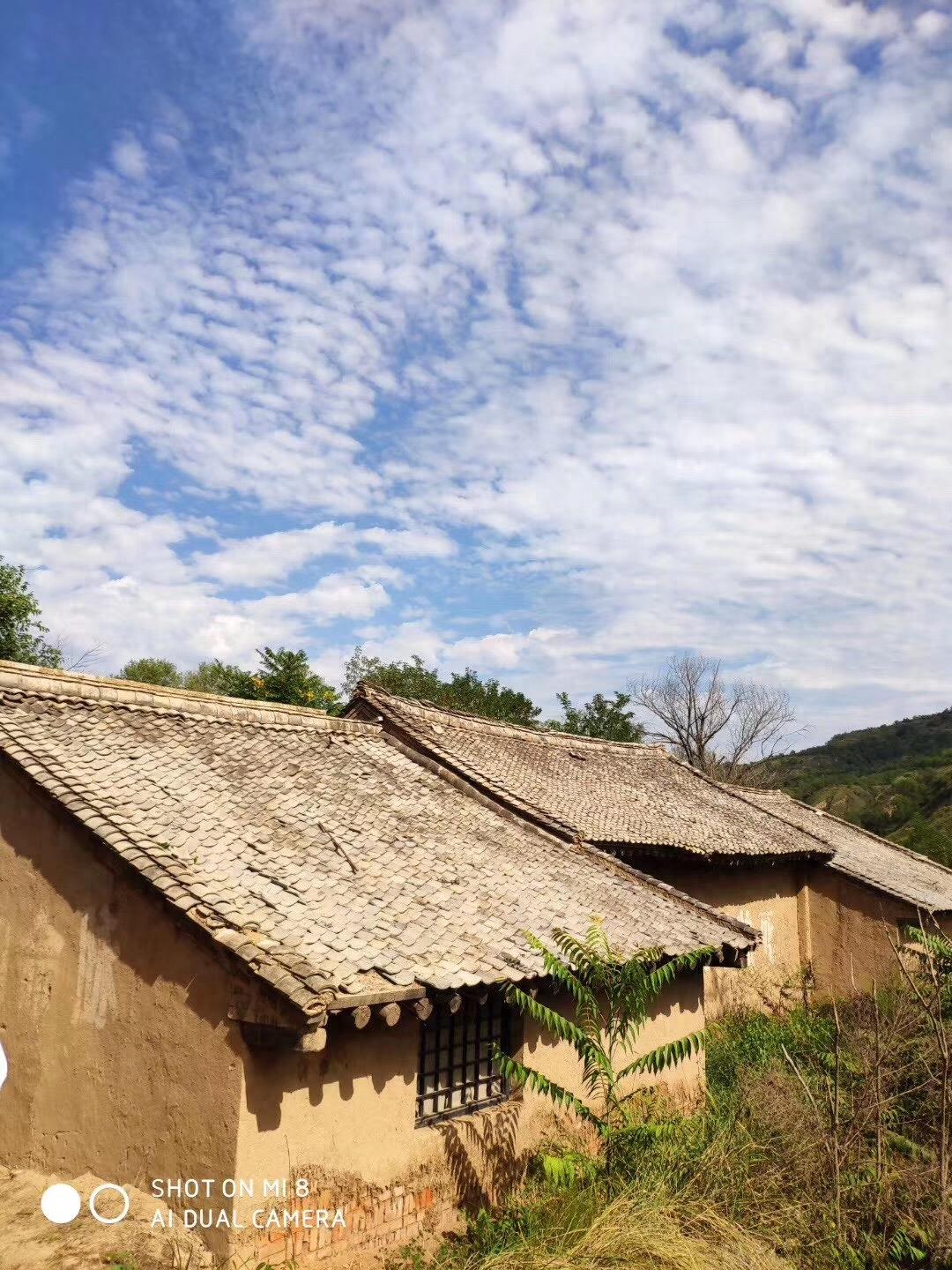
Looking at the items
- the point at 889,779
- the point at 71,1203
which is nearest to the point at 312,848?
the point at 71,1203

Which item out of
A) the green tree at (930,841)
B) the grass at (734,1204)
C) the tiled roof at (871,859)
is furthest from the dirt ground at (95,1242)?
the green tree at (930,841)

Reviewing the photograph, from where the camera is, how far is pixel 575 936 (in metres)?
9.33

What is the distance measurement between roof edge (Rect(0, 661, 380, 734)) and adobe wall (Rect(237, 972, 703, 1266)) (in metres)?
5.61

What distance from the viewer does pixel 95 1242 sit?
21.3ft

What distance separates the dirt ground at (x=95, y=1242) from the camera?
6.27m

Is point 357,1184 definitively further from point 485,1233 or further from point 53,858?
point 53,858

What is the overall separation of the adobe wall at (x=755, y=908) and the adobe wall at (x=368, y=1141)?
270 inches

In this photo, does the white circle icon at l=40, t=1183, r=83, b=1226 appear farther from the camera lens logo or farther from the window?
the window

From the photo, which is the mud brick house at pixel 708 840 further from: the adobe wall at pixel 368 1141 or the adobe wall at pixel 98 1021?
the adobe wall at pixel 98 1021

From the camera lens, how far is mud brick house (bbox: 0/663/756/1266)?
6664 mm

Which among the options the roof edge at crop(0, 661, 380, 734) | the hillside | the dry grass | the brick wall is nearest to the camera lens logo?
the brick wall

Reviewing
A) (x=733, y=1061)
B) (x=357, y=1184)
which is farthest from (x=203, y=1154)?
(x=733, y=1061)

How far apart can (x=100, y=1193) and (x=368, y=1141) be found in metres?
2.15

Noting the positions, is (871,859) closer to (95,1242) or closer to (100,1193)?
(100,1193)
